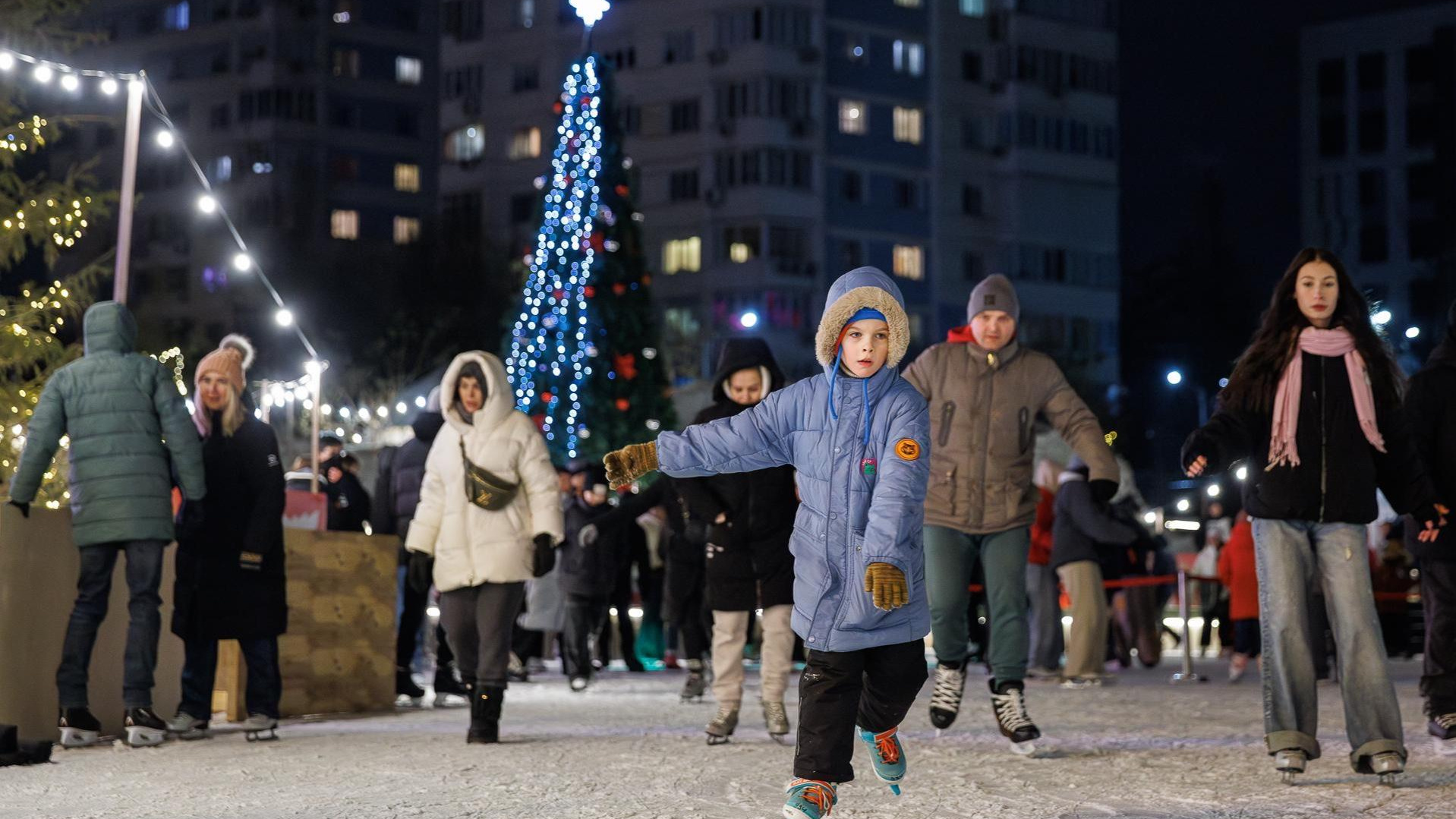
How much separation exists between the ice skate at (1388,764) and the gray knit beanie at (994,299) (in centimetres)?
292

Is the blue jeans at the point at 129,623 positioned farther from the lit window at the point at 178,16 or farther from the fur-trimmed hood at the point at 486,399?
the lit window at the point at 178,16

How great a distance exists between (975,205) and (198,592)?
229ft

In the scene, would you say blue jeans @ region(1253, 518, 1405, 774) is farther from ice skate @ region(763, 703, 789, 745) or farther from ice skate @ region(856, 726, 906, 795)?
ice skate @ region(763, 703, 789, 745)

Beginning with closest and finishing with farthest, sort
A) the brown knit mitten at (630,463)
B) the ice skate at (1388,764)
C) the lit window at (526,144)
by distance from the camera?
the brown knit mitten at (630,463), the ice skate at (1388,764), the lit window at (526,144)

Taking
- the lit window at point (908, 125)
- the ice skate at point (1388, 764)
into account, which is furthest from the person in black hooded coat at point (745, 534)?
the lit window at point (908, 125)

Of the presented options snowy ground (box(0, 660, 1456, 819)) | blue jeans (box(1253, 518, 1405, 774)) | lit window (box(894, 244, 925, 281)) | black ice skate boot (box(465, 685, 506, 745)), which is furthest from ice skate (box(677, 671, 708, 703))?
lit window (box(894, 244, 925, 281))

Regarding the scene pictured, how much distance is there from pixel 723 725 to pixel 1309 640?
322cm

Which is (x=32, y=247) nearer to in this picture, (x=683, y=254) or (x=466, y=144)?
(x=683, y=254)

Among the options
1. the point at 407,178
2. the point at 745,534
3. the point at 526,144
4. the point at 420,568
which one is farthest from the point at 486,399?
the point at 407,178

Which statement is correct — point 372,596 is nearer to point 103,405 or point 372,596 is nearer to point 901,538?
point 103,405

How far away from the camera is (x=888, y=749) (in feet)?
24.0

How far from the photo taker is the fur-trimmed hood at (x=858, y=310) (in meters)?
7.26

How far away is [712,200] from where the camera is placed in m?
74.2

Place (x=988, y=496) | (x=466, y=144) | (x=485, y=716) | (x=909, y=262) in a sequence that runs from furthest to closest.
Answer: (x=466, y=144)
(x=909, y=262)
(x=485, y=716)
(x=988, y=496)
